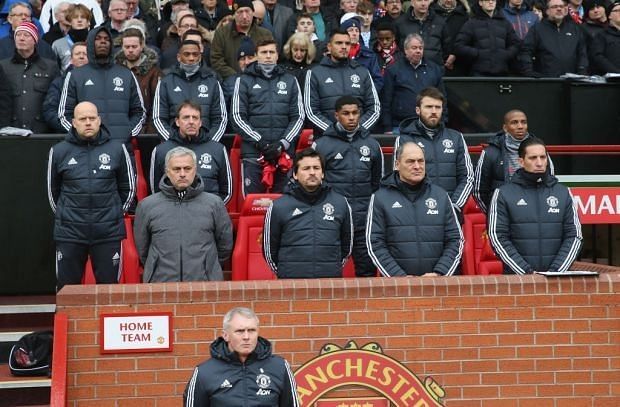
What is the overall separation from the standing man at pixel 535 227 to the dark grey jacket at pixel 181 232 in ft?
6.98

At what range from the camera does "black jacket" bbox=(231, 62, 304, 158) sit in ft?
42.8

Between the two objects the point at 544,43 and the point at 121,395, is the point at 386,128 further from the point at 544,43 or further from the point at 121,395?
the point at 121,395

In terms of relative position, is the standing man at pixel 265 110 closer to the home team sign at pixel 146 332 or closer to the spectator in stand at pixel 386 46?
the spectator in stand at pixel 386 46

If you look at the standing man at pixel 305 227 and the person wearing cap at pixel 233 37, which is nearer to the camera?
the standing man at pixel 305 227

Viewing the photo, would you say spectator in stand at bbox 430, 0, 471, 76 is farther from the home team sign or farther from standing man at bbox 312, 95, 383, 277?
the home team sign

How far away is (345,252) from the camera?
35.7ft

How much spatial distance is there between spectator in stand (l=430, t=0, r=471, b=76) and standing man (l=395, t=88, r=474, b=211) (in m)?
4.62

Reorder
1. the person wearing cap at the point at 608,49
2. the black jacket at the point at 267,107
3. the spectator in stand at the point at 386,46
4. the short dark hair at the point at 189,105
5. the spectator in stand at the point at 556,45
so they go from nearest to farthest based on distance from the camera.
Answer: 1. the short dark hair at the point at 189,105
2. the black jacket at the point at 267,107
3. the spectator in stand at the point at 386,46
4. the spectator in stand at the point at 556,45
5. the person wearing cap at the point at 608,49

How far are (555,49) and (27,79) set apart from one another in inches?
258

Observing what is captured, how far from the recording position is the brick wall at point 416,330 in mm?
9805

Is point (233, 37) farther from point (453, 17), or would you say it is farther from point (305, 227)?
point (305, 227)

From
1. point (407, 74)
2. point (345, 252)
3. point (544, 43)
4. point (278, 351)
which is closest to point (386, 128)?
point (407, 74)

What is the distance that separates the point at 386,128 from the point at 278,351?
528 centimetres

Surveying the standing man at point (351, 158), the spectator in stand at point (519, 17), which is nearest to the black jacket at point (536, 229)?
the standing man at point (351, 158)
